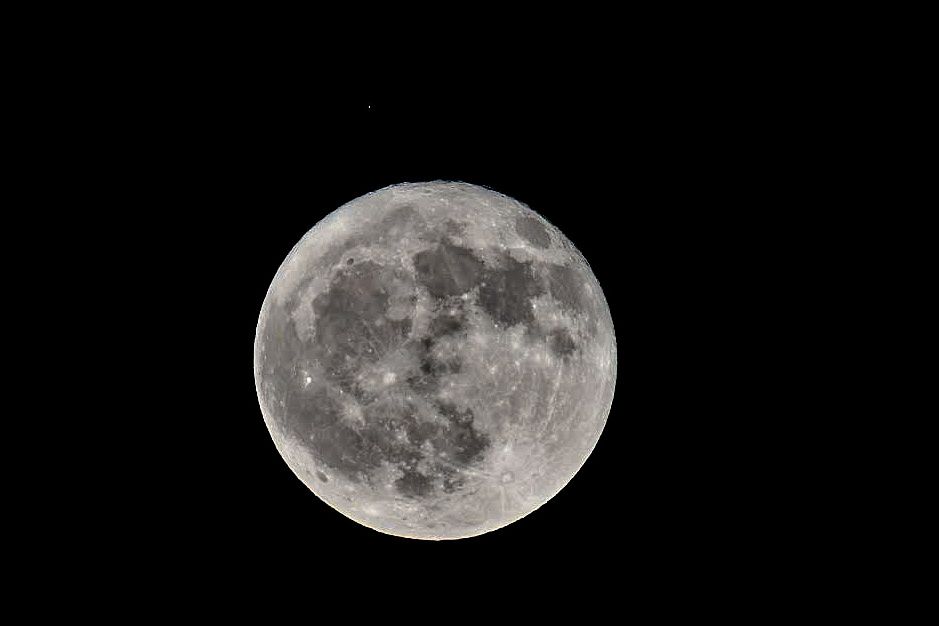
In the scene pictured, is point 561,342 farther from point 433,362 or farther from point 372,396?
point 372,396

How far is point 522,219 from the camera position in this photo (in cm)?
448

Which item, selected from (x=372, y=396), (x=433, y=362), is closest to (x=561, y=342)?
(x=433, y=362)

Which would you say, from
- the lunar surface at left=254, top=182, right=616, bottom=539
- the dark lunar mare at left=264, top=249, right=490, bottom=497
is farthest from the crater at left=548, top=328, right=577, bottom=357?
the dark lunar mare at left=264, top=249, right=490, bottom=497

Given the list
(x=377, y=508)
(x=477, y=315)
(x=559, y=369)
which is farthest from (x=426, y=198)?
(x=377, y=508)

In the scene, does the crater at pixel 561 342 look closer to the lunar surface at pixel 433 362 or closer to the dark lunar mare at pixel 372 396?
the lunar surface at pixel 433 362

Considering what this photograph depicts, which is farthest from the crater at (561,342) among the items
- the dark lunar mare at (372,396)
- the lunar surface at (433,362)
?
the dark lunar mare at (372,396)

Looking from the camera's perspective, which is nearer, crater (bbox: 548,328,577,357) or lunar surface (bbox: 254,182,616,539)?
lunar surface (bbox: 254,182,616,539)

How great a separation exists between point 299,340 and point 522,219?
4.85 ft

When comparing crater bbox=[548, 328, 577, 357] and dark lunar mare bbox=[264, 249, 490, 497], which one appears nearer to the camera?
dark lunar mare bbox=[264, 249, 490, 497]

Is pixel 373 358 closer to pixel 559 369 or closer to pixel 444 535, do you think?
pixel 559 369

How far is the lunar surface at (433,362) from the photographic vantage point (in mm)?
3889

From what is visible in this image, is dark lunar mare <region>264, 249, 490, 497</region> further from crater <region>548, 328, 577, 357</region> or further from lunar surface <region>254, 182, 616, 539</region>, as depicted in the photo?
crater <region>548, 328, 577, 357</region>

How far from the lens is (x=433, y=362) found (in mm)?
3855

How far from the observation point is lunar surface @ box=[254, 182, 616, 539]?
3.89 meters
